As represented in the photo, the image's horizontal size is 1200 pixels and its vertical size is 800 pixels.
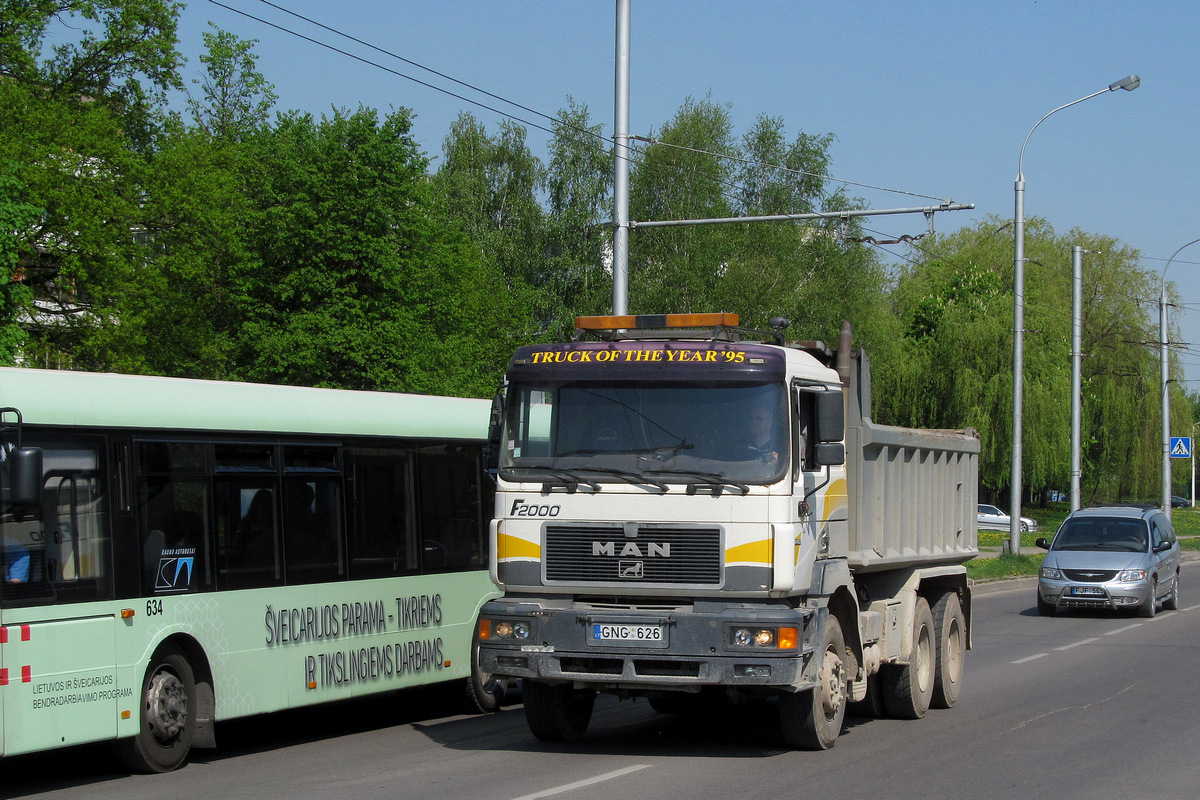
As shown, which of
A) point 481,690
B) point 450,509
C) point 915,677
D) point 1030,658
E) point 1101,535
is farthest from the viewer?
point 1101,535

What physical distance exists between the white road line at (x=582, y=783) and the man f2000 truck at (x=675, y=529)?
55cm

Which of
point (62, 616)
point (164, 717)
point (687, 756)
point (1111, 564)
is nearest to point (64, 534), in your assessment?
point (62, 616)

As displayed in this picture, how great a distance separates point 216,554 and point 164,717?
1215 millimetres

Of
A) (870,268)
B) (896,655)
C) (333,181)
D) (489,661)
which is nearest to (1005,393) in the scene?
(870,268)

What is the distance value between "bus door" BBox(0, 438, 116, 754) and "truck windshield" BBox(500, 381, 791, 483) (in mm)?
2791

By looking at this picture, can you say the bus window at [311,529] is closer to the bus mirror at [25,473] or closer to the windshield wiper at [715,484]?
the bus mirror at [25,473]

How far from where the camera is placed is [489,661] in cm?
942

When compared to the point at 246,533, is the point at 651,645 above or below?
below

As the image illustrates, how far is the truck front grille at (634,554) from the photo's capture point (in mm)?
9000

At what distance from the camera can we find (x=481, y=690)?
41.6ft

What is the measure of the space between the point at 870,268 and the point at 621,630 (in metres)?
43.6

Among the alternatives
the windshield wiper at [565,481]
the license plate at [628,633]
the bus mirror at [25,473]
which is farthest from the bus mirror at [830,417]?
the bus mirror at [25,473]

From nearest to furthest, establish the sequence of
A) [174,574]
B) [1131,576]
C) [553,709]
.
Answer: [174,574] → [553,709] → [1131,576]

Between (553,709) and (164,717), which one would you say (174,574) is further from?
(553,709)
